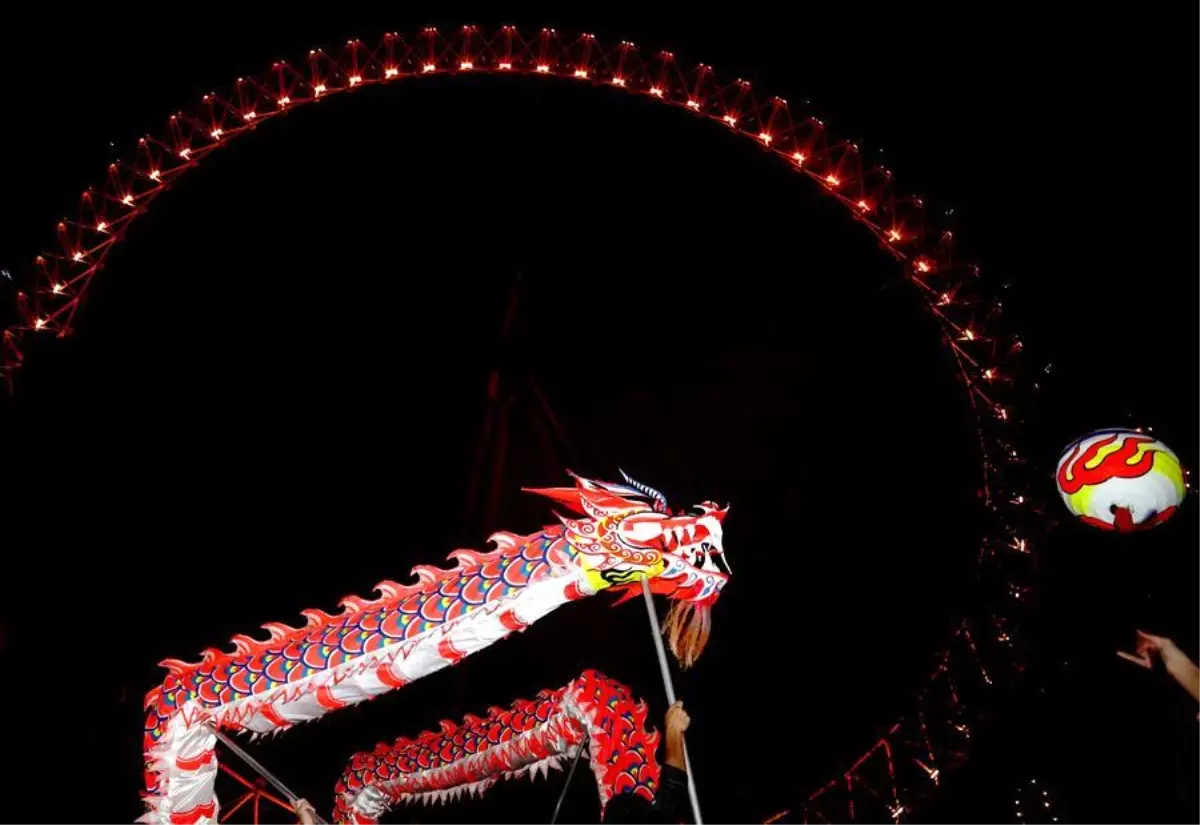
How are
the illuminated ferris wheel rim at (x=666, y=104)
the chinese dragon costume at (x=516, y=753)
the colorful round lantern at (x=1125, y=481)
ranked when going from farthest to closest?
1. the illuminated ferris wheel rim at (x=666, y=104)
2. the chinese dragon costume at (x=516, y=753)
3. the colorful round lantern at (x=1125, y=481)

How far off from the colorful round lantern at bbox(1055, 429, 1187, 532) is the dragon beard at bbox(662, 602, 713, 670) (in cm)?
244

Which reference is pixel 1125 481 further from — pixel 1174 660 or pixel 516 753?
pixel 516 753

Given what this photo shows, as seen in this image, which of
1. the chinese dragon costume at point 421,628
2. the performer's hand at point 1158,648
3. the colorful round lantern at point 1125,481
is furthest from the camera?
the chinese dragon costume at point 421,628

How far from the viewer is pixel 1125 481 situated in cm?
606

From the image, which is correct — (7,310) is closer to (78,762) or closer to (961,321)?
(78,762)

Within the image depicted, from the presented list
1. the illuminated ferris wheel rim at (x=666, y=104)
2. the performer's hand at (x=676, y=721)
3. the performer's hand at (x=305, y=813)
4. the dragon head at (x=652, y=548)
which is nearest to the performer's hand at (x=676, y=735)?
the performer's hand at (x=676, y=721)

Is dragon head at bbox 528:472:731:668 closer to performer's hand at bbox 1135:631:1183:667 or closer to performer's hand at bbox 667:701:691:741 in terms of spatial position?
performer's hand at bbox 667:701:691:741

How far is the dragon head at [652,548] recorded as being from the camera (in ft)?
21.1

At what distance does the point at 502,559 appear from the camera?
654 centimetres

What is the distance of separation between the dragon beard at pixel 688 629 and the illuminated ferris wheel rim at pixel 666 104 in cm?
265

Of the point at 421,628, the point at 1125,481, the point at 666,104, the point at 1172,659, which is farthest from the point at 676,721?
the point at 666,104

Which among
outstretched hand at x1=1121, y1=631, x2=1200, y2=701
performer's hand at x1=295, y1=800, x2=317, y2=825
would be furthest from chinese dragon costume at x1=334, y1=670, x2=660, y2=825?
outstretched hand at x1=1121, y1=631, x2=1200, y2=701

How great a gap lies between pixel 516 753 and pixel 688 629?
248 cm

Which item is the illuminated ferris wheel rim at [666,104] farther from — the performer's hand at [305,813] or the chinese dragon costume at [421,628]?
the performer's hand at [305,813]
